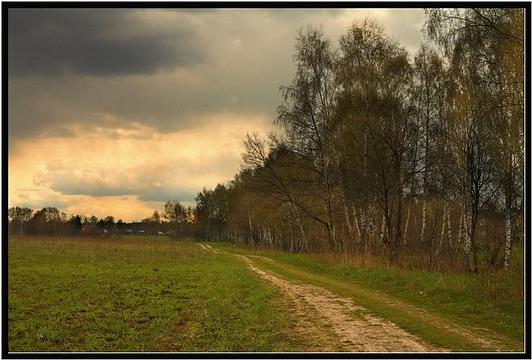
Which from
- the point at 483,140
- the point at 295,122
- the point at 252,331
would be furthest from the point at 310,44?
the point at 252,331

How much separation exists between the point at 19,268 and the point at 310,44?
19154mm

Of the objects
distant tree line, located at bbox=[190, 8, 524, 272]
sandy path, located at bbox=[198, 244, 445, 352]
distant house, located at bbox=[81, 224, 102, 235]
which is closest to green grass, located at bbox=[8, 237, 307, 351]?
sandy path, located at bbox=[198, 244, 445, 352]

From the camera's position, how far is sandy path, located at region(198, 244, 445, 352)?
25.7 feet

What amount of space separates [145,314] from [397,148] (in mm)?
15707

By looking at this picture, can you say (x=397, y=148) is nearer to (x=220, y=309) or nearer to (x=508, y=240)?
(x=508, y=240)

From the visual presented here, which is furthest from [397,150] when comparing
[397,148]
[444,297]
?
[444,297]

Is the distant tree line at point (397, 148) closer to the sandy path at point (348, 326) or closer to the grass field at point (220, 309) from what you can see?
the grass field at point (220, 309)

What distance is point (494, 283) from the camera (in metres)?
13.0

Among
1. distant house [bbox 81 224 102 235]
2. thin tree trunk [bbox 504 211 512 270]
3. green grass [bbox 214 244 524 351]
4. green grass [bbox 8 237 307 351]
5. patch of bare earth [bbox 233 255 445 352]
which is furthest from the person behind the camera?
distant house [bbox 81 224 102 235]

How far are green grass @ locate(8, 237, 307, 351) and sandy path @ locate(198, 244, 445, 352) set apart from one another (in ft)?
1.69

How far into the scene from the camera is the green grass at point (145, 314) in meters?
8.40

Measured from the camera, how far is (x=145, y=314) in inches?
438

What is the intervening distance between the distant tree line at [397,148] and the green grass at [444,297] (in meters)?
2.98

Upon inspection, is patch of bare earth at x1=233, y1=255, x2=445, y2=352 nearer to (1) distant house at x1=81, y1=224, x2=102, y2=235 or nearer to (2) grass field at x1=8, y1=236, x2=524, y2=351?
(2) grass field at x1=8, y1=236, x2=524, y2=351
